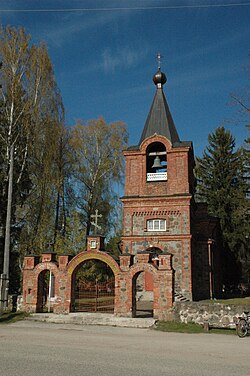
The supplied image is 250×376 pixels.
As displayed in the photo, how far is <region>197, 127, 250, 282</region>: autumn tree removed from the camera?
97.5 feet

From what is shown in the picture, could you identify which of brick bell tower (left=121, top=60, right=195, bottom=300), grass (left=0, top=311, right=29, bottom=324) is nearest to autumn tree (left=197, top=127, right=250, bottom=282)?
brick bell tower (left=121, top=60, right=195, bottom=300)

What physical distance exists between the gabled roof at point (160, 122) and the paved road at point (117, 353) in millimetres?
13595

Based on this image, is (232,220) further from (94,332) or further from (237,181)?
(94,332)

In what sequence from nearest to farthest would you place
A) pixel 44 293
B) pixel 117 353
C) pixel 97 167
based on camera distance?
1. pixel 117 353
2. pixel 44 293
3. pixel 97 167

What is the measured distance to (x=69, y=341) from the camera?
10.5 meters

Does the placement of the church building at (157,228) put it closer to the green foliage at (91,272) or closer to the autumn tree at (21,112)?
the green foliage at (91,272)

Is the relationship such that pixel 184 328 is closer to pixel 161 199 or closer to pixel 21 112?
pixel 161 199

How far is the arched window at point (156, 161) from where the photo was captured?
22.8m

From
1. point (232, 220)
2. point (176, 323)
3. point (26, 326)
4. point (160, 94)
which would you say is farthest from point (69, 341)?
point (232, 220)

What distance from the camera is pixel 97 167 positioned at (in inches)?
1200

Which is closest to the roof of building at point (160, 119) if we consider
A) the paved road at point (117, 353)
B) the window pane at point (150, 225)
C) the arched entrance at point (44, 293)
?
the window pane at point (150, 225)

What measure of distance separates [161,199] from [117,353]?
1394 cm

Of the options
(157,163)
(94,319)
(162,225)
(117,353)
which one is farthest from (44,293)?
(117,353)

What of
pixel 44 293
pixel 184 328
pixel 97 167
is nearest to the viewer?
pixel 184 328
